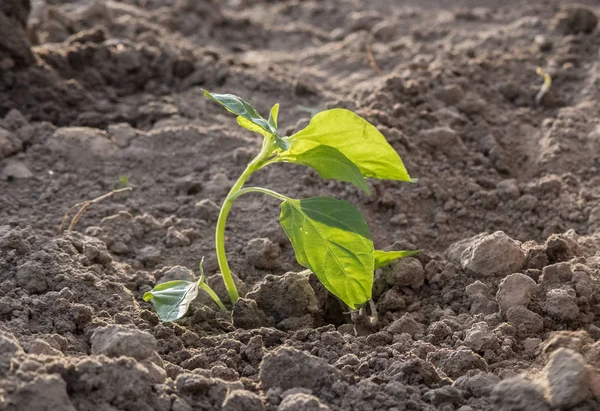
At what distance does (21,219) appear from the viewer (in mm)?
2863

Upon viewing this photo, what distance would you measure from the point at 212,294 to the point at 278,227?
0.54 metres

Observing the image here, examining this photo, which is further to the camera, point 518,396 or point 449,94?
point 449,94

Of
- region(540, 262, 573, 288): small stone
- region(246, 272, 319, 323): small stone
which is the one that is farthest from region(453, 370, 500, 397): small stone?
region(246, 272, 319, 323): small stone

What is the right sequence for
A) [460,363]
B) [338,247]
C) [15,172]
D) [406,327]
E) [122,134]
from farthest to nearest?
1. [122,134]
2. [15,172]
3. [406,327]
4. [338,247]
5. [460,363]

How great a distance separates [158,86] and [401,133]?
1.40 m

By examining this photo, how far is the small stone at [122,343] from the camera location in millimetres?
2010

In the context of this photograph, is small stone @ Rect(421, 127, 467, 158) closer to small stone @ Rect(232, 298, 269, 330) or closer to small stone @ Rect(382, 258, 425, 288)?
small stone @ Rect(382, 258, 425, 288)

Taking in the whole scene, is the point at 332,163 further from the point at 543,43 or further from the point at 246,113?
the point at 543,43

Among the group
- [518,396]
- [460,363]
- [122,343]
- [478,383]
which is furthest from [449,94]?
[122,343]

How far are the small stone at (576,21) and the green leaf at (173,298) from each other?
10.4 ft

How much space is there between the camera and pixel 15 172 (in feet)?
10.4

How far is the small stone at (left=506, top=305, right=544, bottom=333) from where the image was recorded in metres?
2.27

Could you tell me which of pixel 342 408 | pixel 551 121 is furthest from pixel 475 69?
pixel 342 408

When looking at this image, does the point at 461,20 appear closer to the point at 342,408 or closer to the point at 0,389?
the point at 342,408
